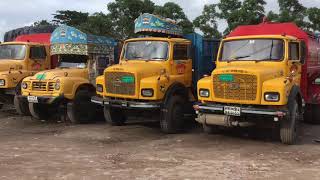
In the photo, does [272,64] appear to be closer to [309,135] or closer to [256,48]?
[256,48]

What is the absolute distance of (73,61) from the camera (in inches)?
564

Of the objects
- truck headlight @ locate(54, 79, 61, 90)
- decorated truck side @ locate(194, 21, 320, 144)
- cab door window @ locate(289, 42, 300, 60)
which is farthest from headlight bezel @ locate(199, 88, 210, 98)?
truck headlight @ locate(54, 79, 61, 90)

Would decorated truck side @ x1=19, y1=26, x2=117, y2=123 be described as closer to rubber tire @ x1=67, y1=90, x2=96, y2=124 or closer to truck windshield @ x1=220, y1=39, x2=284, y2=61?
rubber tire @ x1=67, y1=90, x2=96, y2=124

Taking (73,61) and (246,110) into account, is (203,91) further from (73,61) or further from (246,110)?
(73,61)

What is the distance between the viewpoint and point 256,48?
10.8 metres

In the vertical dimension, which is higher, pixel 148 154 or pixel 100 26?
pixel 100 26

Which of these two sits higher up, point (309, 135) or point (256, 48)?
point (256, 48)

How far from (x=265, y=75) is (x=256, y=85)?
0.97 feet

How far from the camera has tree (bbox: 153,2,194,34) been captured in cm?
2428

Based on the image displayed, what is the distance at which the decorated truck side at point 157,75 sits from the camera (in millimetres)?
11336

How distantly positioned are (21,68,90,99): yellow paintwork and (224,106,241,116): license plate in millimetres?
4834

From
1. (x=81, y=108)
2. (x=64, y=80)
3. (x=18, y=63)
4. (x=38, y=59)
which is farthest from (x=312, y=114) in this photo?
(x=18, y=63)

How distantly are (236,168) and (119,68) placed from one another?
4596 mm

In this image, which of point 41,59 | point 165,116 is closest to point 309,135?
point 165,116
